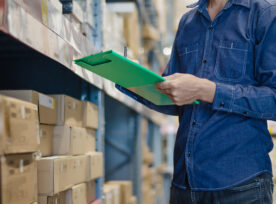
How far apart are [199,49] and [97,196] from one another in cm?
113

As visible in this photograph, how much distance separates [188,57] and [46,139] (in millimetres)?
699

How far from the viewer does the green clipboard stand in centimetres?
102

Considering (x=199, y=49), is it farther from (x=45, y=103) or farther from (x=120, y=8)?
(x=120, y=8)

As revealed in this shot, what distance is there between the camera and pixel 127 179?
3580 mm

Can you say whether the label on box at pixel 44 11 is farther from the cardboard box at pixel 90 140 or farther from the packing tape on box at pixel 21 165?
the cardboard box at pixel 90 140

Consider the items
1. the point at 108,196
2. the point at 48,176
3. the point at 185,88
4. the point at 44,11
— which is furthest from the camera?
the point at 108,196

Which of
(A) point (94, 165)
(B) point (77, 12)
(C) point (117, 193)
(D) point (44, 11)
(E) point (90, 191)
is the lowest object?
(C) point (117, 193)

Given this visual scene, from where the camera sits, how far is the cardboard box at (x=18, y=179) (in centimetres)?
96

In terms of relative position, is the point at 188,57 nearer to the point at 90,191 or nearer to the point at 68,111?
the point at 68,111

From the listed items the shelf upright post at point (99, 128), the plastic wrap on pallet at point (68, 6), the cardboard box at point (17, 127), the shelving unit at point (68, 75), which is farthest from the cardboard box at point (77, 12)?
the cardboard box at point (17, 127)

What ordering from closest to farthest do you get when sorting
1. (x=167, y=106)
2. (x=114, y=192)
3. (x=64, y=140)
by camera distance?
(x=167, y=106)
(x=64, y=140)
(x=114, y=192)

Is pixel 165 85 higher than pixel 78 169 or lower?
higher

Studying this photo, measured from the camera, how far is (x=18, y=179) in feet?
3.43

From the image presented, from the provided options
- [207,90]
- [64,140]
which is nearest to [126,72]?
[207,90]
